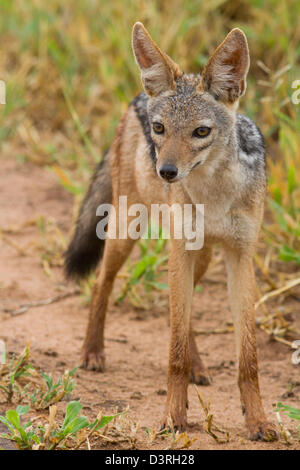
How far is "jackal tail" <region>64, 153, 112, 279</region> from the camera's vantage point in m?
5.54

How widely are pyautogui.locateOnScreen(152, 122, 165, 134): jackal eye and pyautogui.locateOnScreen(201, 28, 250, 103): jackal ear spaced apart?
0.95ft

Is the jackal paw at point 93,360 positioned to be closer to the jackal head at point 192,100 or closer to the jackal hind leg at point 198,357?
the jackal hind leg at point 198,357

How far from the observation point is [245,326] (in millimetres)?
4195

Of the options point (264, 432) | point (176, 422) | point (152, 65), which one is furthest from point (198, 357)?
point (152, 65)

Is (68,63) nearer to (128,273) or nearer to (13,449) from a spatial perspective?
(128,273)

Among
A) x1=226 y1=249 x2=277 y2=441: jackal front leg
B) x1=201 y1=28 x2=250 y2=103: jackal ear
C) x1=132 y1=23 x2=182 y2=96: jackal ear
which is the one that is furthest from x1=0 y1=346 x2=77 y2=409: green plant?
x1=201 y1=28 x2=250 y2=103: jackal ear

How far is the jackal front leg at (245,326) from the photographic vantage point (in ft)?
13.4

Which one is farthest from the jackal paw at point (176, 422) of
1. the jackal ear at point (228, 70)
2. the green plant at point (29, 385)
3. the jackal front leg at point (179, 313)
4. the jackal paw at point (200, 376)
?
the jackal ear at point (228, 70)

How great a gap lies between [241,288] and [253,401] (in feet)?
1.88

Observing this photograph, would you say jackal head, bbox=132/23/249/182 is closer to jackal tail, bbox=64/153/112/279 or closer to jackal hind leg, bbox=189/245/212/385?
jackal hind leg, bbox=189/245/212/385

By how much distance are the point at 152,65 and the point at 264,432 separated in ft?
6.19

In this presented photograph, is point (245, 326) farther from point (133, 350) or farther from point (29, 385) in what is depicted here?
point (133, 350)

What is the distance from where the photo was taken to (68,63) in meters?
8.73

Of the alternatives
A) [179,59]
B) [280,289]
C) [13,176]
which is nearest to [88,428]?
[280,289]
